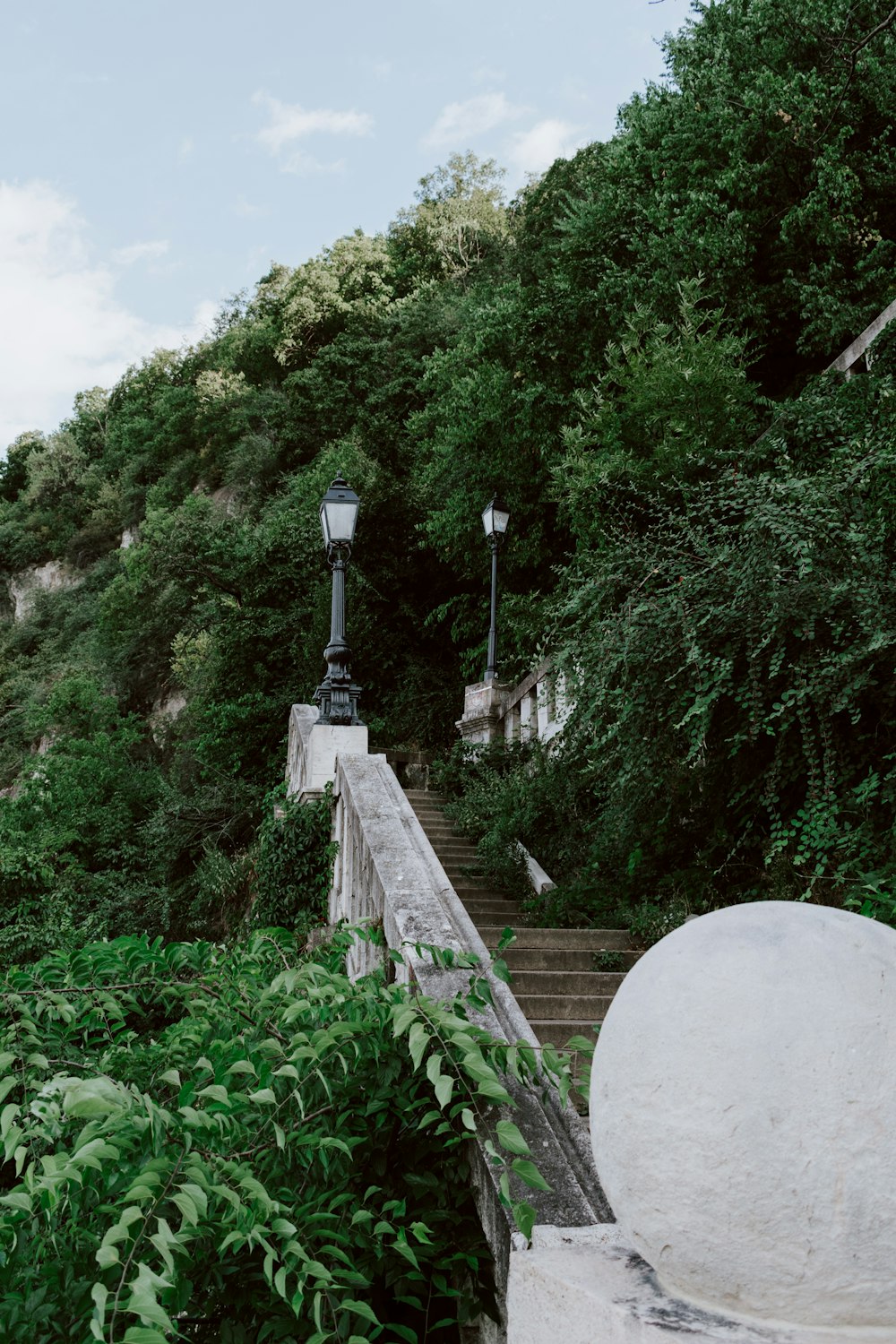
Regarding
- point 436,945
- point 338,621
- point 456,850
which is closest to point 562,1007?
point 436,945

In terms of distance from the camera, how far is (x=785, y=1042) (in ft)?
4.57

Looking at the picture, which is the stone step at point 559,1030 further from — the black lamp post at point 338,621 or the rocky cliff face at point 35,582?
the rocky cliff face at point 35,582

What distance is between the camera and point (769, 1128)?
1.36 m

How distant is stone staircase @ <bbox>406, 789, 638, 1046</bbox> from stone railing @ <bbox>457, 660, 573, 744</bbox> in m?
1.98

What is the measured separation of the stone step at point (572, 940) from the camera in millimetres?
6531

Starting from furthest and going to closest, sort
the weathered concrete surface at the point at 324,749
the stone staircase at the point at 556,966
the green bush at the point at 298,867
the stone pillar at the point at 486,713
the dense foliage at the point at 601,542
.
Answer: the stone pillar at the point at 486,713 → the weathered concrete surface at the point at 324,749 → the green bush at the point at 298,867 → the dense foliage at the point at 601,542 → the stone staircase at the point at 556,966

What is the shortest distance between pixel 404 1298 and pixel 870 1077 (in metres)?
1.65

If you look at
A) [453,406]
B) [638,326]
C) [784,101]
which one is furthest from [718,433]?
[453,406]

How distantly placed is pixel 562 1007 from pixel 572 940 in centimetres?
106

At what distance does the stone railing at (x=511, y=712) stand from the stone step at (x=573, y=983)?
129 inches

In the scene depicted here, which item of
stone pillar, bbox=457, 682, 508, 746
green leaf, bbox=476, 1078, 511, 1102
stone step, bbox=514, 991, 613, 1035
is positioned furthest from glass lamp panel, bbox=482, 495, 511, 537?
green leaf, bbox=476, 1078, 511, 1102

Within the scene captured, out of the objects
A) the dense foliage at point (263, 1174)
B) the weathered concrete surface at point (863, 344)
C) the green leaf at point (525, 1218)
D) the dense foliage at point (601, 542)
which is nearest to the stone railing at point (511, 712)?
the dense foliage at point (601, 542)

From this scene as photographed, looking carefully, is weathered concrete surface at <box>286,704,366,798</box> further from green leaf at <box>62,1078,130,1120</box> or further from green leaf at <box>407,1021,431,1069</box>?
green leaf at <box>62,1078,130,1120</box>

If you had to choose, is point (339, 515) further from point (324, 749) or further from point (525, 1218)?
point (525, 1218)
